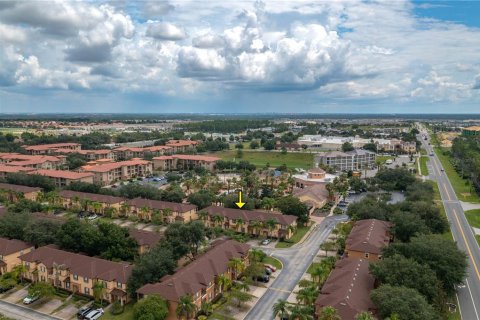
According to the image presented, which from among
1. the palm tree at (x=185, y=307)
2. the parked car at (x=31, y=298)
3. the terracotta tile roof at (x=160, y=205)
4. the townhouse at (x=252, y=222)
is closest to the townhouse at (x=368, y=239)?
the townhouse at (x=252, y=222)

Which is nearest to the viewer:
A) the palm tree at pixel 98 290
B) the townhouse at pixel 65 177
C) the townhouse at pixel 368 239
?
the palm tree at pixel 98 290

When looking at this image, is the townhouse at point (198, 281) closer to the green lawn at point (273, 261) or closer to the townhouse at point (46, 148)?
the green lawn at point (273, 261)

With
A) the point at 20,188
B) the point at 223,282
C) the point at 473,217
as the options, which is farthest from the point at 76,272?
the point at 473,217

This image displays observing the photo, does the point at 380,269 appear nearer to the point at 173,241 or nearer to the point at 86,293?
the point at 173,241

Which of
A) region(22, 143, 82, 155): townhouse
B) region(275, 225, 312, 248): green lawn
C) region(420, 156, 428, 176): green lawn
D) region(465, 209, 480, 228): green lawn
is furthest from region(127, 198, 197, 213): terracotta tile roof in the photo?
region(22, 143, 82, 155): townhouse

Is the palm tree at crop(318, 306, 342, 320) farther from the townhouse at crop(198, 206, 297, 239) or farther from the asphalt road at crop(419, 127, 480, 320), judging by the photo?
the townhouse at crop(198, 206, 297, 239)

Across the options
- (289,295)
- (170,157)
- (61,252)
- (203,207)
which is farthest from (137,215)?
(170,157)

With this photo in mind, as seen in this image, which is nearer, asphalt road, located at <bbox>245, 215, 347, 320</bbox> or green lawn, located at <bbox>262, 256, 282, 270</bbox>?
asphalt road, located at <bbox>245, 215, 347, 320</bbox>
